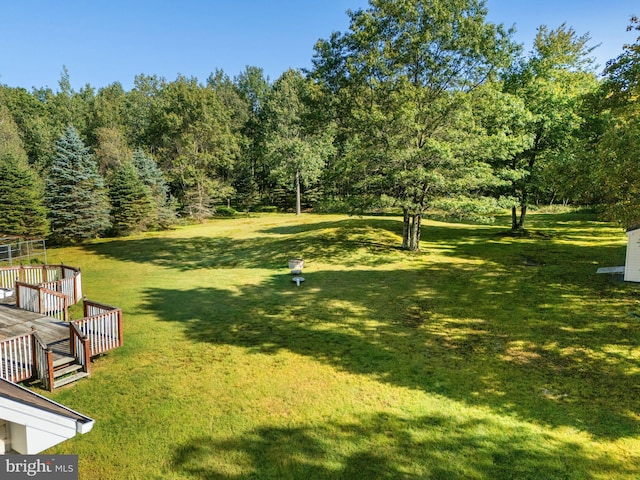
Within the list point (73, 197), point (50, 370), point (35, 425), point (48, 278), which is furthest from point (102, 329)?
point (73, 197)

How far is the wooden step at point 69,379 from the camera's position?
326 inches

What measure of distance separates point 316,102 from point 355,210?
7170mm

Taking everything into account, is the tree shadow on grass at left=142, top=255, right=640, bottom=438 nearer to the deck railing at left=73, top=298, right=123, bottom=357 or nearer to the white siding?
the deck railing at left=73, top=298, right=123, bottom=357

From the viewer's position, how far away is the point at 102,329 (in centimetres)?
987

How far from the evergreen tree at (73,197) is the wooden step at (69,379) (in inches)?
851

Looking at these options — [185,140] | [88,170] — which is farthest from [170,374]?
[185,140]

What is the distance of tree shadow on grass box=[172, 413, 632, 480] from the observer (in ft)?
19.6

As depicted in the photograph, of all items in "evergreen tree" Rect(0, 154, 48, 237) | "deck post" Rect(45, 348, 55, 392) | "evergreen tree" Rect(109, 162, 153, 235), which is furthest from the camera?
"evergreen tree" Rect(109, 162, 153, 235)

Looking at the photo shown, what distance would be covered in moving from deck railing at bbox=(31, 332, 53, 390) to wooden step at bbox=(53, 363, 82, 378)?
19cm

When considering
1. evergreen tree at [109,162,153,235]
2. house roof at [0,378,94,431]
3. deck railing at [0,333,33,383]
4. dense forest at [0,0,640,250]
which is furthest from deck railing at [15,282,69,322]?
evergreen tree at [109,162,153,235]

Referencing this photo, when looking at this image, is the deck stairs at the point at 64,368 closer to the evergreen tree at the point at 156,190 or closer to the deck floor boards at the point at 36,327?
the deck floor boards at the point at 36,327

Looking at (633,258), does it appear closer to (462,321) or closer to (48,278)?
(462,321)

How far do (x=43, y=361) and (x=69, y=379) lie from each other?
0.67 meters

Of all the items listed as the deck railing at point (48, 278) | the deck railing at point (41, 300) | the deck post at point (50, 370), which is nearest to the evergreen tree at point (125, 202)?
the deck railing at point (48, 278)
